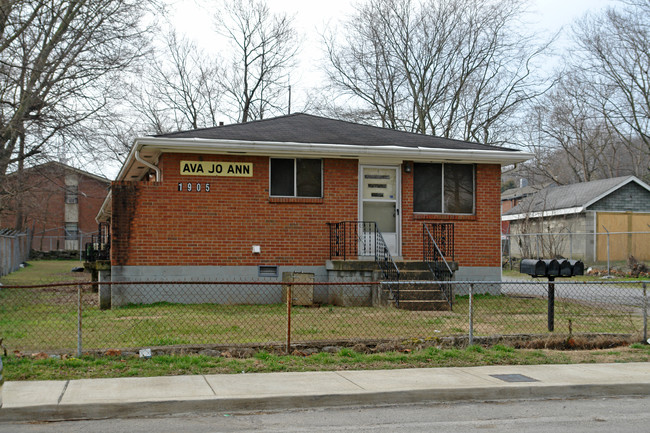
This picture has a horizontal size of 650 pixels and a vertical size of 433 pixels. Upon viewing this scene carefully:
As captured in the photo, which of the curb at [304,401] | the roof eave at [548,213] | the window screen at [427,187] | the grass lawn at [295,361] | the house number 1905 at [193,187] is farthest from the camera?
the roof eave at [548,213]

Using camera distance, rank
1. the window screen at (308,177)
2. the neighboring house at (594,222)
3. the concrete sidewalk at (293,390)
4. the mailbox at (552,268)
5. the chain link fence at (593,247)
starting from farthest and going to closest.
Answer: the neighboring house at (594,222) → the chain link fence at (593,247) → the window screen at (308,177) → the mailbox at (552,268) → the concrete sidewalk at (293,390)

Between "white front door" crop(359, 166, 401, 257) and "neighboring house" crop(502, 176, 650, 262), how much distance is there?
54.0 ft

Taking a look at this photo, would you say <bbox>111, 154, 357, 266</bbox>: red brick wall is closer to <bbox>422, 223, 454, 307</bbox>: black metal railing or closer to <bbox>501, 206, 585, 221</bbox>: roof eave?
<bbox>422, 223, 454, 307</bbox>: black metal railing

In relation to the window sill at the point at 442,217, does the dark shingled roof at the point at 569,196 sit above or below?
above

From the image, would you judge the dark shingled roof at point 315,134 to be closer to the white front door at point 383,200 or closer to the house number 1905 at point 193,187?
the white front door at point 383,200

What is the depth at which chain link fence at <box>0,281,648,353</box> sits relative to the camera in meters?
10.1

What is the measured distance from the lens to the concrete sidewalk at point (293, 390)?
6.78m

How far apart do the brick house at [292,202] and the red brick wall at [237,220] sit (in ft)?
0.08

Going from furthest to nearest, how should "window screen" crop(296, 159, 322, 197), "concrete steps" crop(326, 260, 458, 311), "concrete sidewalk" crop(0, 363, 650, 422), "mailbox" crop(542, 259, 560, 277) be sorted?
"window screen" crop(296, 159, 322, 197)
"concrete steps" crop(326, 260, 458, 311)
"mailbox" crop(542, 259, 560, 277)
"concrete sidewalk" crop(0, 363, 650, 422)

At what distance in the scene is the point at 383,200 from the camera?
16.8 metres

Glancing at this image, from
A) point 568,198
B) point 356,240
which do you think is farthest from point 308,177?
point 568,198

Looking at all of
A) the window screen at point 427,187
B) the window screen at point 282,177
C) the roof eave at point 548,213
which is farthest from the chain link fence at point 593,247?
the window screen at point 282,177

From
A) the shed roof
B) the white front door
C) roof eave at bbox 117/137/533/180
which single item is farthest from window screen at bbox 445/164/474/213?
the shed roof

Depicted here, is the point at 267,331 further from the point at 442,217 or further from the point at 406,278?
the point at 442,217
